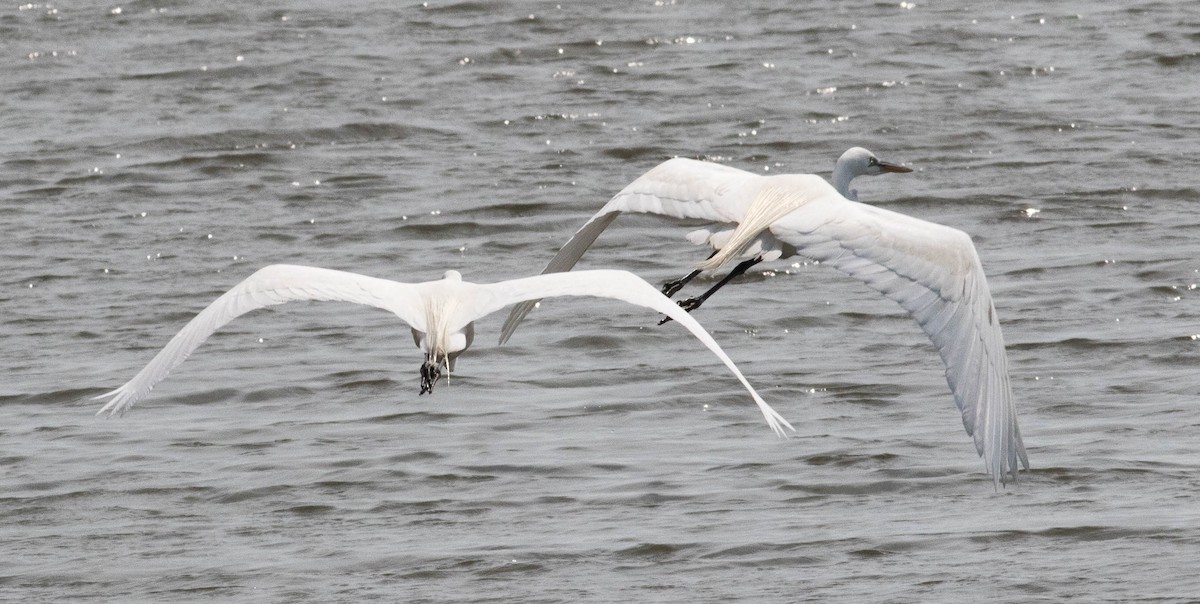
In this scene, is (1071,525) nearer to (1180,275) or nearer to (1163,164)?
(1180,275)

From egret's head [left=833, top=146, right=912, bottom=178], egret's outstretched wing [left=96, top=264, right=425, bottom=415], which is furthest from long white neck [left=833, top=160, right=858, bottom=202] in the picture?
egret's outstretched wing [left=96, top=264, right=425, bottom=415]

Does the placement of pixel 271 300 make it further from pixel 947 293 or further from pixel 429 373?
pixel 947 293

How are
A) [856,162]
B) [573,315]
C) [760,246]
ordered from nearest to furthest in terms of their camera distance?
[760,246] → [856,162] → [573,315]

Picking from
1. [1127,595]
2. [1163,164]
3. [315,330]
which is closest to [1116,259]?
[1163,164]

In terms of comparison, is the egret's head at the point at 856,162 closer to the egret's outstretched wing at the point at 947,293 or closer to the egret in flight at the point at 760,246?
the egret in flight at the point at 760,246

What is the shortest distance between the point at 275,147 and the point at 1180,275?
7745 mm

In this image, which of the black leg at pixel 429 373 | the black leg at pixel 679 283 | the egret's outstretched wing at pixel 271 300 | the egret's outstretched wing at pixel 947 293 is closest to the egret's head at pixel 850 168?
the black leg at pixel 679 283

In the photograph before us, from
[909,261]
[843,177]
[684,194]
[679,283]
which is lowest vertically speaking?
[679,283]

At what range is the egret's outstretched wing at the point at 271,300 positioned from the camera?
810cm

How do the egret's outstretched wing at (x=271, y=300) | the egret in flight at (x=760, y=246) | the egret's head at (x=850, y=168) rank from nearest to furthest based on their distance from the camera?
→ 1. the egret's outstretched wing at (x=271, y=300)
2. the egret in flight at (x=760, y=246)
3. the egret's head at (x=850, y=168)

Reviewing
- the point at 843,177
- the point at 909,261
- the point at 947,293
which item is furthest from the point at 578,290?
the point at 843,177

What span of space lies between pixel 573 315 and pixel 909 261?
600 cm

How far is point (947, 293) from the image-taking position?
27.8ft

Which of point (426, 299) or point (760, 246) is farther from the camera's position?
point (760, 246)
